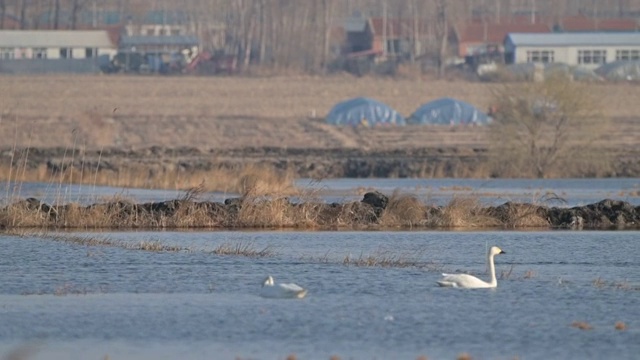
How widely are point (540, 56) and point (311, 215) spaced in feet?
301

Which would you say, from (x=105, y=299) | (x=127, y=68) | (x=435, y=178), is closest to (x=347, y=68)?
(x=127, y=68)

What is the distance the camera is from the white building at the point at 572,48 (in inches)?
4781

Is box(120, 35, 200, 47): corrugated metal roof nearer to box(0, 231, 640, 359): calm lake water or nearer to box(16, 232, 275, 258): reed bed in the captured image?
box(16, 232, 275, 258): reed bed

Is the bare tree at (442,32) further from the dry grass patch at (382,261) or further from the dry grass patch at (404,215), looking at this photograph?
the dry grass patch at (382,261)

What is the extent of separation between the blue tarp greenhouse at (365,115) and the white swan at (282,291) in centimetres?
5829

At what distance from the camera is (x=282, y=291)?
19297 mm

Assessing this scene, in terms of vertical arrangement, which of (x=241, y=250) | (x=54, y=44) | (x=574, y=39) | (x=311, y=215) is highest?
(x=241, y=250)

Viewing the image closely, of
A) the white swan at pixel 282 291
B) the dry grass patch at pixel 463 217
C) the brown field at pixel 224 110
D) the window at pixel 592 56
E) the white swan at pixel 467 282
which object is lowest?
the brown field at pixel 224 110

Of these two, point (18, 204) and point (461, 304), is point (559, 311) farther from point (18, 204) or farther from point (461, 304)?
point (18, 204)

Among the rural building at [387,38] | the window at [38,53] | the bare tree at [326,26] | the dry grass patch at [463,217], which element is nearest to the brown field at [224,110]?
the bare tree at [326,26]

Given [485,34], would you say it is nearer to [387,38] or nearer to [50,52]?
[387,38]

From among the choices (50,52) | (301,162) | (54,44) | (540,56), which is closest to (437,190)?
(301,162)

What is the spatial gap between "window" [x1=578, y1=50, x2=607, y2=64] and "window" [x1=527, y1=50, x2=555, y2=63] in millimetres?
2729

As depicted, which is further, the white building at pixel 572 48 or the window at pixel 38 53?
the window at pixel 38 53
